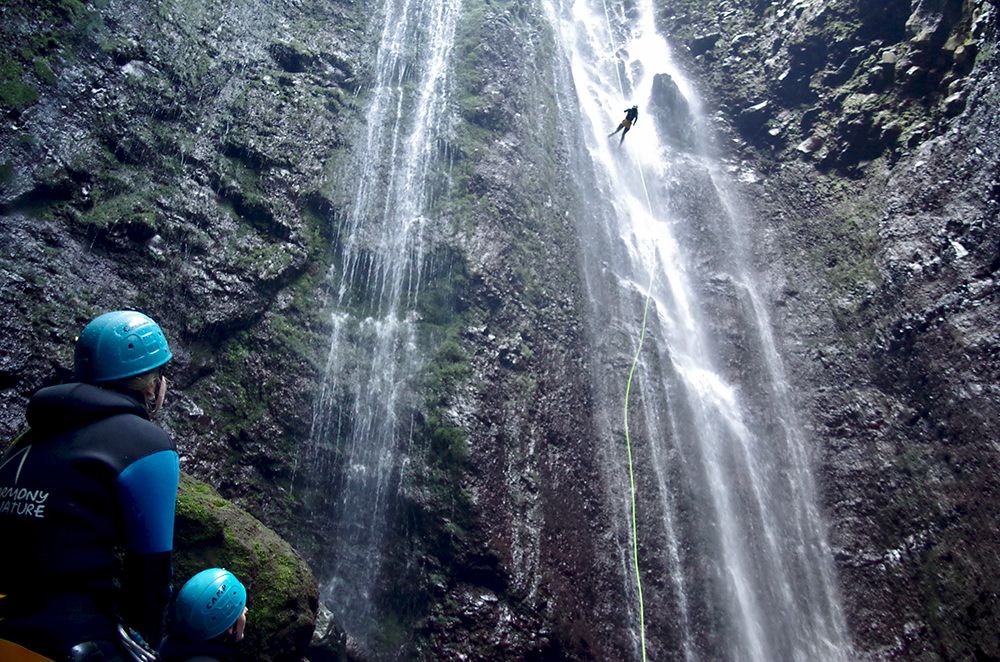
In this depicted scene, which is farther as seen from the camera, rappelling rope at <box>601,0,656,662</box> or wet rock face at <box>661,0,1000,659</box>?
wet rock face at <box>661,0,1000,659</box>

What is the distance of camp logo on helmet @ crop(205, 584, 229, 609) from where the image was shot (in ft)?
9.20

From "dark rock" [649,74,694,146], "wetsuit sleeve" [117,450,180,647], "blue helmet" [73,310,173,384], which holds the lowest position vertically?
"dark rock" [649,74,694,146]

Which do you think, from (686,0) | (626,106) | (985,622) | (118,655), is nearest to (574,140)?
(626,106)

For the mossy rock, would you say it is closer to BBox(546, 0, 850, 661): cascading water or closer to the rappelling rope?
the rappelling rope

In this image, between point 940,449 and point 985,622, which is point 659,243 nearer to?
point 940,449

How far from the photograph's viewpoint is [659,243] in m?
13.5

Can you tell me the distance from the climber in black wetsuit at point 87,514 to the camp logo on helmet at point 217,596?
485mm

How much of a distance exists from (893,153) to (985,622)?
8.69 metres

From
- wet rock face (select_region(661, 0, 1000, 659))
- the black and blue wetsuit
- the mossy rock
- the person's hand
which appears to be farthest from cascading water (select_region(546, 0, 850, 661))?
the black and blue wetsuit

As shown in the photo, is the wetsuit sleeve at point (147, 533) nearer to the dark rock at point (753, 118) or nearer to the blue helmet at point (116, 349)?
the blue helmet at point (116, 349)

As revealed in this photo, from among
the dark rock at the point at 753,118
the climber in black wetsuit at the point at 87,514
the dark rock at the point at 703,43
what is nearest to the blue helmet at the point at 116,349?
the climber in black wetsuit at the point at 87,514

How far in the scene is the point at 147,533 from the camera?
2104mm

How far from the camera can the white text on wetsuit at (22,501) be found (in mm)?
1900

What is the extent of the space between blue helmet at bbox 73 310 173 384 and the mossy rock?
11.2 ft
